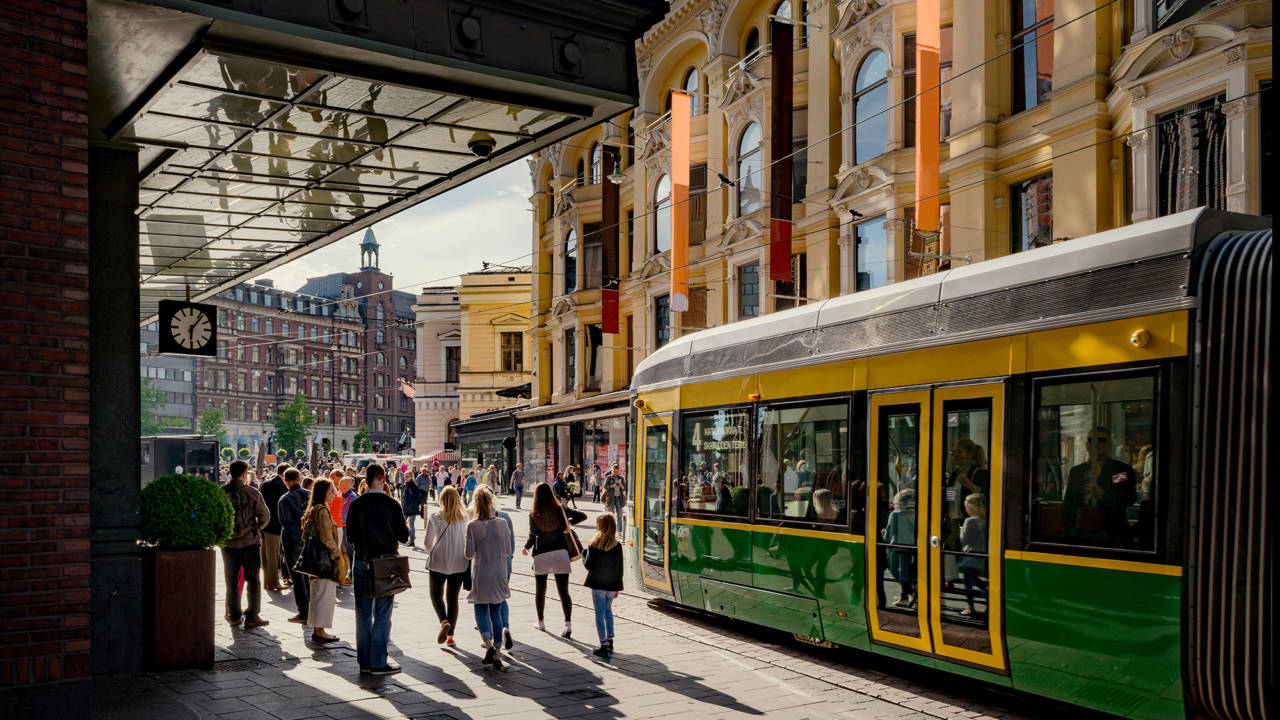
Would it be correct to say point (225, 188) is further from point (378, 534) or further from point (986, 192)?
point (986, 192)

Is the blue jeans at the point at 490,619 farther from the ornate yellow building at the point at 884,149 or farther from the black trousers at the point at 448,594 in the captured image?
the ornate yellow building at the point at 884,149

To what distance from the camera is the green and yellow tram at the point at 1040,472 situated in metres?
6.50

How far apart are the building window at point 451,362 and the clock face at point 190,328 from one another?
6013 cm

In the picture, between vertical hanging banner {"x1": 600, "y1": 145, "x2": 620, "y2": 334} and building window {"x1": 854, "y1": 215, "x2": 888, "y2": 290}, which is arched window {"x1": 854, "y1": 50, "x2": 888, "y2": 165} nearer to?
building window {"x1": 854, "y1": 215, "x2": 888, "y2": 290}

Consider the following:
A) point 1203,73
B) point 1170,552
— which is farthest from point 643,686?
point 1203,73

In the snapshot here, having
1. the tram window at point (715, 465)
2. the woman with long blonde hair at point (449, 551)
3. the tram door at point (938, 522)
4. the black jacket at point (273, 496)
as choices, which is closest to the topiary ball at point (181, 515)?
the woman with long blonde hair at point (449, 551)

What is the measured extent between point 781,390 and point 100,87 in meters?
6.54

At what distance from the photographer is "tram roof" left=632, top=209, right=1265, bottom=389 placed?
23.2 feet

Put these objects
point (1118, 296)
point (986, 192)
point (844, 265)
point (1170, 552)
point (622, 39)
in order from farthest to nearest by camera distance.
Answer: point (844, 265) → point (986, 192) → point (622, 39) → point (1118, 296) → point (1170, 552)

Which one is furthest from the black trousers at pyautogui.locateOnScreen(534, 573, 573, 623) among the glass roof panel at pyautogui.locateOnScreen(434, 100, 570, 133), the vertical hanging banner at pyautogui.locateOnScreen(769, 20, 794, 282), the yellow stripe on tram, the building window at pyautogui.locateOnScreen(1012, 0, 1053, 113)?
the vertical hanging banner at pyautogui.locateOnScreen(769, 20, 794, 282)

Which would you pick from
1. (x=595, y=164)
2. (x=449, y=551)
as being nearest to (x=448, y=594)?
(x=449, y=551)

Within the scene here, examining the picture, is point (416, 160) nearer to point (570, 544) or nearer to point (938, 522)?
point (570, 544)

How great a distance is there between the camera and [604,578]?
34.8ft

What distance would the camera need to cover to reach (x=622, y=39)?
904 centimetres
